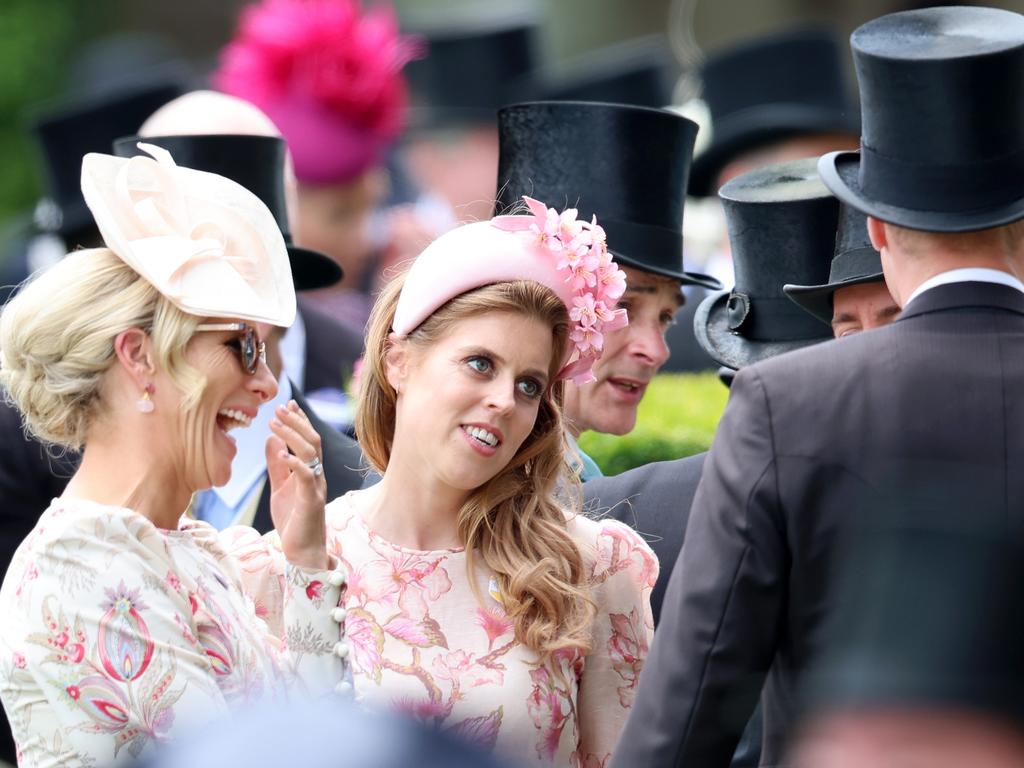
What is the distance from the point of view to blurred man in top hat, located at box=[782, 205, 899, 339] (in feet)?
12.8

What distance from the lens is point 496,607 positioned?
146 inches

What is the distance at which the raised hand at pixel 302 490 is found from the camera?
345 cm

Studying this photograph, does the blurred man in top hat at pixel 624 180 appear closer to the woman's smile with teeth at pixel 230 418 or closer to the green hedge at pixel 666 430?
the green hedge at pixel 666 430

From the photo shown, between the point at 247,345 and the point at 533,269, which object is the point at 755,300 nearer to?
the point at 533,269

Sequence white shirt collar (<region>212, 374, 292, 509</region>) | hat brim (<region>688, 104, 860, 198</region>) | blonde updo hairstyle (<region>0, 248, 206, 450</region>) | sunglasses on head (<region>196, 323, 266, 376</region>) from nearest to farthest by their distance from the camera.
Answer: blonde updo hairstyle (<region>0, 248, 206, 450</region>) < sunglasses on head (<region>196, 323, 266, 376</region>) < white shirt collar (<region>212, 374, 292, 509</region>) < hat brim (<region>688, 104, 860, 198</region>)

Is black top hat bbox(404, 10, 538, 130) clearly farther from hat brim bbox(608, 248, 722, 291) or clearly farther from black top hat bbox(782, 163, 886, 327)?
black top hat bbox(782, 163, 886, 327)

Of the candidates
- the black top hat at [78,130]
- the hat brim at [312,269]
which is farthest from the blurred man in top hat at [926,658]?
the black top hat at [78,130]

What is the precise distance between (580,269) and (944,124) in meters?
1.01

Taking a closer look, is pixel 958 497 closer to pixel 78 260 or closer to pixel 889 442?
pixel 889 442

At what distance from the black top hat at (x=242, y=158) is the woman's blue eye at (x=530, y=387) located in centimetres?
135

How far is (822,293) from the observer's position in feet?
13.1

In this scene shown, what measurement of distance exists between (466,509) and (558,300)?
1.64 feet

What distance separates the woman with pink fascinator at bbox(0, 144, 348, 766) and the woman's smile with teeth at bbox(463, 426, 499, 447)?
0.37 meters

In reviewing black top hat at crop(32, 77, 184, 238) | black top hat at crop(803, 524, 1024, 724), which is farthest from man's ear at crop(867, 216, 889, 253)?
black top hat at crop(32, 77, 184, 238)
